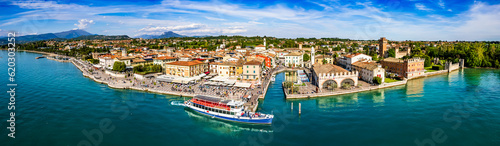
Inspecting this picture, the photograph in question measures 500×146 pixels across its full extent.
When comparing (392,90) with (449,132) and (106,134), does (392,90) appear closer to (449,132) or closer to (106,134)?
(449,132)

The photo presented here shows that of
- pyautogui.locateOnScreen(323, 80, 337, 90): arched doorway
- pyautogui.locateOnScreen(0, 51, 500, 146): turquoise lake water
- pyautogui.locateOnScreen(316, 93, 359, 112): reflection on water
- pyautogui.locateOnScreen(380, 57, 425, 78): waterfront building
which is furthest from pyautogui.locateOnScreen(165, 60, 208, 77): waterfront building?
pyautogui.locateOnScreen(380, 57, 425, 78): waterfront building

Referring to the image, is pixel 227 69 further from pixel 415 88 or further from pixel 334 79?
pixel 415 88

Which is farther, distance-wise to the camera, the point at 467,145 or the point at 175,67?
the point at 175,67

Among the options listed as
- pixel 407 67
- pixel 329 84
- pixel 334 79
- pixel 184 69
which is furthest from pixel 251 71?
pixel 407 67

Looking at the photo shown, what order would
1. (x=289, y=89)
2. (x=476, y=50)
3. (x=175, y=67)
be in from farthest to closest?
(x=476, y=50)
(x=175, y=67)
(x=289, y=89)

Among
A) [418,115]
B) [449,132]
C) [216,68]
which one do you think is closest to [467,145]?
[449,132]

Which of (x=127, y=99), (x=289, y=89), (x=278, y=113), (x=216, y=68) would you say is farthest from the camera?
(x=216, y=68)

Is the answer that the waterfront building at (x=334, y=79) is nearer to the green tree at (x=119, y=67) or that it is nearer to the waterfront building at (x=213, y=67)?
the waterfront building at (x=213, y=67)

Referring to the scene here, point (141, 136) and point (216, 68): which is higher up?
point (216, 68)
